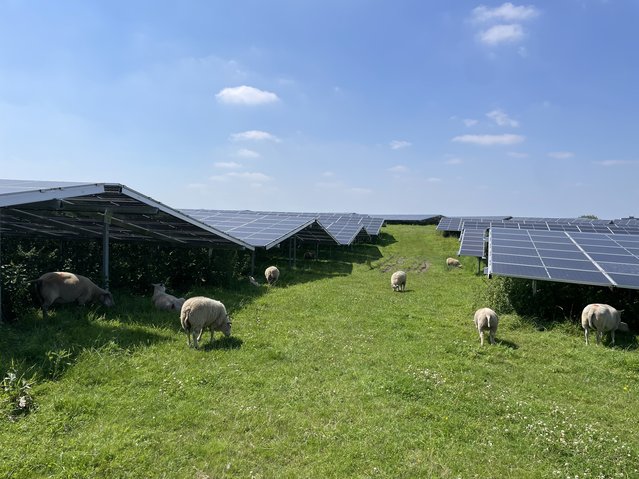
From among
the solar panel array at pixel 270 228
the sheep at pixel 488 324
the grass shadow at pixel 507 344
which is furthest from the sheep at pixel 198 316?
the solar panel array at pixel 270 228

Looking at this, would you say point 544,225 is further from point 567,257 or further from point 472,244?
point 567,257

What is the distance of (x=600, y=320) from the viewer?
37.0 feet

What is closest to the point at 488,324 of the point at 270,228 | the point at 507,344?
the point at 507,344

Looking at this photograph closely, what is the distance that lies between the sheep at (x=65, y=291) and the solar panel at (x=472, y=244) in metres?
23.0

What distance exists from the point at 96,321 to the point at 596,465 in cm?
1115

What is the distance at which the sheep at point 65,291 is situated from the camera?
11.1 metres

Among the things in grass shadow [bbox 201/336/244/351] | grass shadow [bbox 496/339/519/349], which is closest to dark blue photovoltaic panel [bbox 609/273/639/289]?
grass shadow [bbox 496/339/519/349]

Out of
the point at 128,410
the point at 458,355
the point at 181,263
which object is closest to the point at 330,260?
the point at 181,263

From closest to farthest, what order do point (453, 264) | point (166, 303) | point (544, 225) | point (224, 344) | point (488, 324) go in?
point (224, 344), point (488, 324), point (166, 303), point (453, 264), point (544, 225)

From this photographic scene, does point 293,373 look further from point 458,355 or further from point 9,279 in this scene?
point 9,279

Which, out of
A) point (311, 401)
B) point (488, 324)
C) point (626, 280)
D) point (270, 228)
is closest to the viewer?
point (311, 401)

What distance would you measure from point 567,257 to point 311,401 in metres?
13.1

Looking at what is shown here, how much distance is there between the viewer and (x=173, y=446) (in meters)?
5.57

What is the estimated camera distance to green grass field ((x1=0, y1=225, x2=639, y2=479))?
5.38 metres
